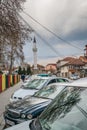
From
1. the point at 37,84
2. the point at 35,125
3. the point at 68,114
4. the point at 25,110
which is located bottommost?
the point at 25,110

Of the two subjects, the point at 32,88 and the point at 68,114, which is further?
the point at 32,88

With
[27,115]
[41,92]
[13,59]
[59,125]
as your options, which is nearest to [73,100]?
[59,125]

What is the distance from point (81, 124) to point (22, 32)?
1425 cm

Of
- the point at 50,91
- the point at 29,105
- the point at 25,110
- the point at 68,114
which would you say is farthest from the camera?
the point at 50,91

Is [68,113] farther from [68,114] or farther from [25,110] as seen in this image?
[25,110]

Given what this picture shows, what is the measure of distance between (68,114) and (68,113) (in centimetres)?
2

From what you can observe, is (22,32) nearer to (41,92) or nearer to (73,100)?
(41,92)

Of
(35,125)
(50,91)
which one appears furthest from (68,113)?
(50,91)

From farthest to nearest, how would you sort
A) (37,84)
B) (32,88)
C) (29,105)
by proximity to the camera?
(37,84), (32,88), (29,105)

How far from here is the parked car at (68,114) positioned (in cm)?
332

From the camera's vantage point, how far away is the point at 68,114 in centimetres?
354

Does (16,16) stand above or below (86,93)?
above

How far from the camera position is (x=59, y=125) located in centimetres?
341

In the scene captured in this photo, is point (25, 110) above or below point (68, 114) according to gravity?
below
